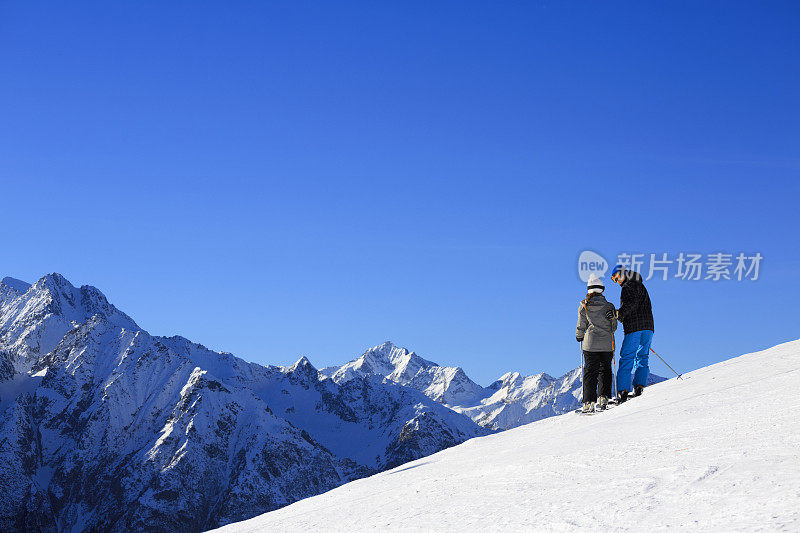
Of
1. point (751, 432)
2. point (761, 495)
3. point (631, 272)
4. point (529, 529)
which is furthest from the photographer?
point (631, 272)

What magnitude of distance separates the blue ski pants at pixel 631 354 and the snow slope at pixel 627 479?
2555 mm

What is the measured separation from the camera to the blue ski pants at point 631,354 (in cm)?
1467

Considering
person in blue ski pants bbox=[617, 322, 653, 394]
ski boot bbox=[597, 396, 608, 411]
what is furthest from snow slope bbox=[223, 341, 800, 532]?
person in blue ski pants bbox=[617, 322, 653, 394]

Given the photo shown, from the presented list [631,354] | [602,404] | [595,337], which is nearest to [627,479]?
[595,337]

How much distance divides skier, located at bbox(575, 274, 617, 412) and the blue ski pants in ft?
2.94

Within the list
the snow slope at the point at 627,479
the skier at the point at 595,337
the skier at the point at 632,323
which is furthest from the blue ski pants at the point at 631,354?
the snow slope at the point at 627,479

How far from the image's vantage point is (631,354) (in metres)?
14.7

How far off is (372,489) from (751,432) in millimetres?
5217

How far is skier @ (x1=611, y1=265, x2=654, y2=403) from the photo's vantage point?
48.0 ft

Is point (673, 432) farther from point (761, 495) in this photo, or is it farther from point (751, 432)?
point (761, 495)

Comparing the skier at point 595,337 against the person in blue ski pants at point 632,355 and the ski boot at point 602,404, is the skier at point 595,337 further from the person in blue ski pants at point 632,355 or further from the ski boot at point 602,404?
the person in blue ski pants at point 632,355

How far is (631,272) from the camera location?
1462cm

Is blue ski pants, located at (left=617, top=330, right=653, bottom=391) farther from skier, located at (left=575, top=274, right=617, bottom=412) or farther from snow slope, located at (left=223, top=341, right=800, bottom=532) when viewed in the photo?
snow slope, located at (left=223, top=341, right=800, bottom=532)

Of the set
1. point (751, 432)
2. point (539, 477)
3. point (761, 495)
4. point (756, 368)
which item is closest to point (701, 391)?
point (756, 368)
